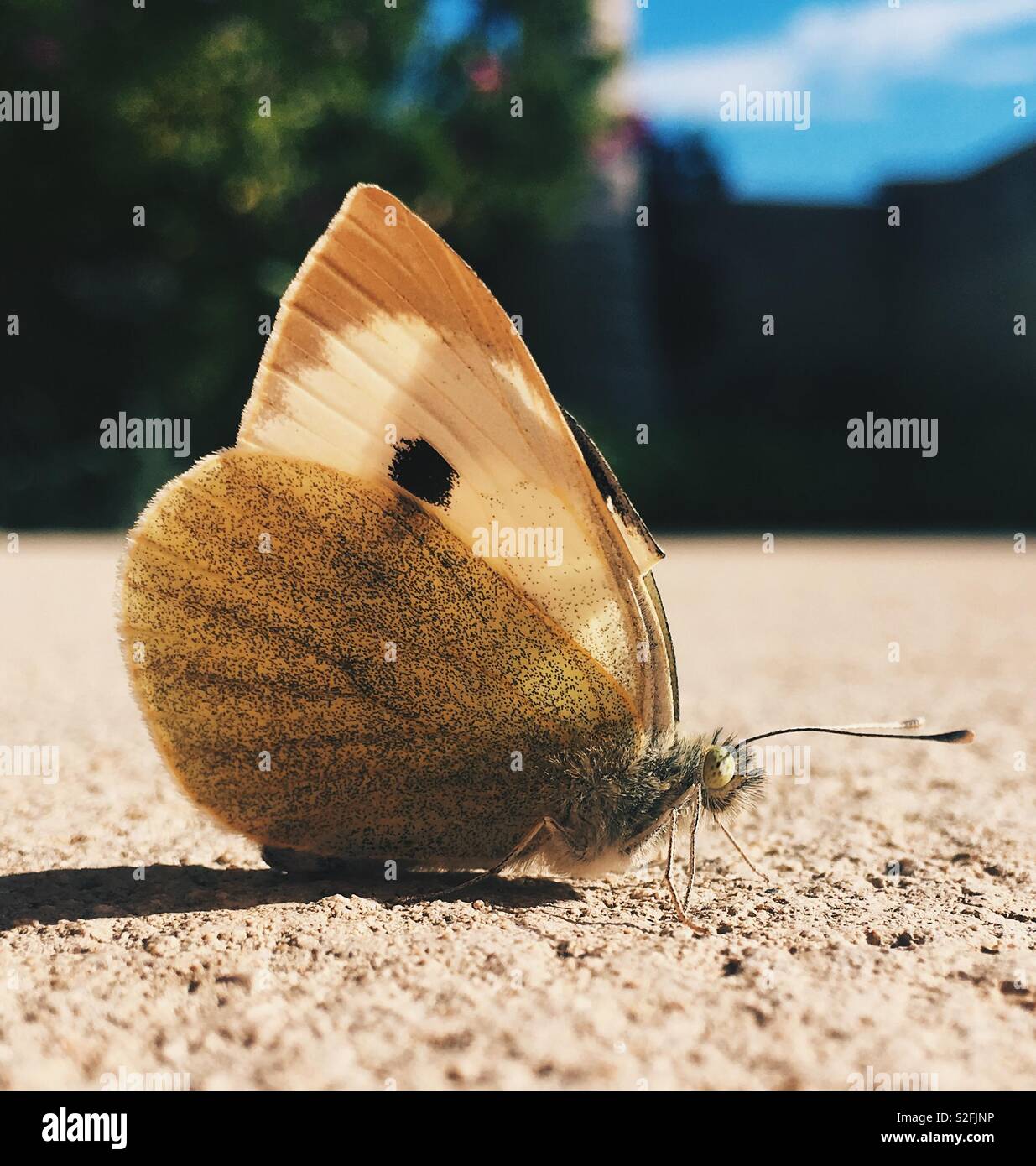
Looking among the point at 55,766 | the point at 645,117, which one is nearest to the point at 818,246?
the point at 645,117

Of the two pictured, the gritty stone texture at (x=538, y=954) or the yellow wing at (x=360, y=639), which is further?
the yellow wing at (x=360, y=639)

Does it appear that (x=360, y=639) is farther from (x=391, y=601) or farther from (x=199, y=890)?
(x=199, y=890)

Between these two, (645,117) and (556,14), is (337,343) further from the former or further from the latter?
(645,117)

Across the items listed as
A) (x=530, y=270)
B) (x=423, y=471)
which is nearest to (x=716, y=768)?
(x=423, y=471)

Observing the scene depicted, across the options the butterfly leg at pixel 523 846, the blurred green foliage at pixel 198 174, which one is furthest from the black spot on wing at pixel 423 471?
the blurred green foliage at pixel 198 174

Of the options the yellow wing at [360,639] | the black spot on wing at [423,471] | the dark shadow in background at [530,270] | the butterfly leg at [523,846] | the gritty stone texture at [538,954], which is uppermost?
the dark shadow in background at [530,270]

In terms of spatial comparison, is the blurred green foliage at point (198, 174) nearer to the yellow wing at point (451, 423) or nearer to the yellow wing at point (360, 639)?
the yellow wing at point (360, 639)
